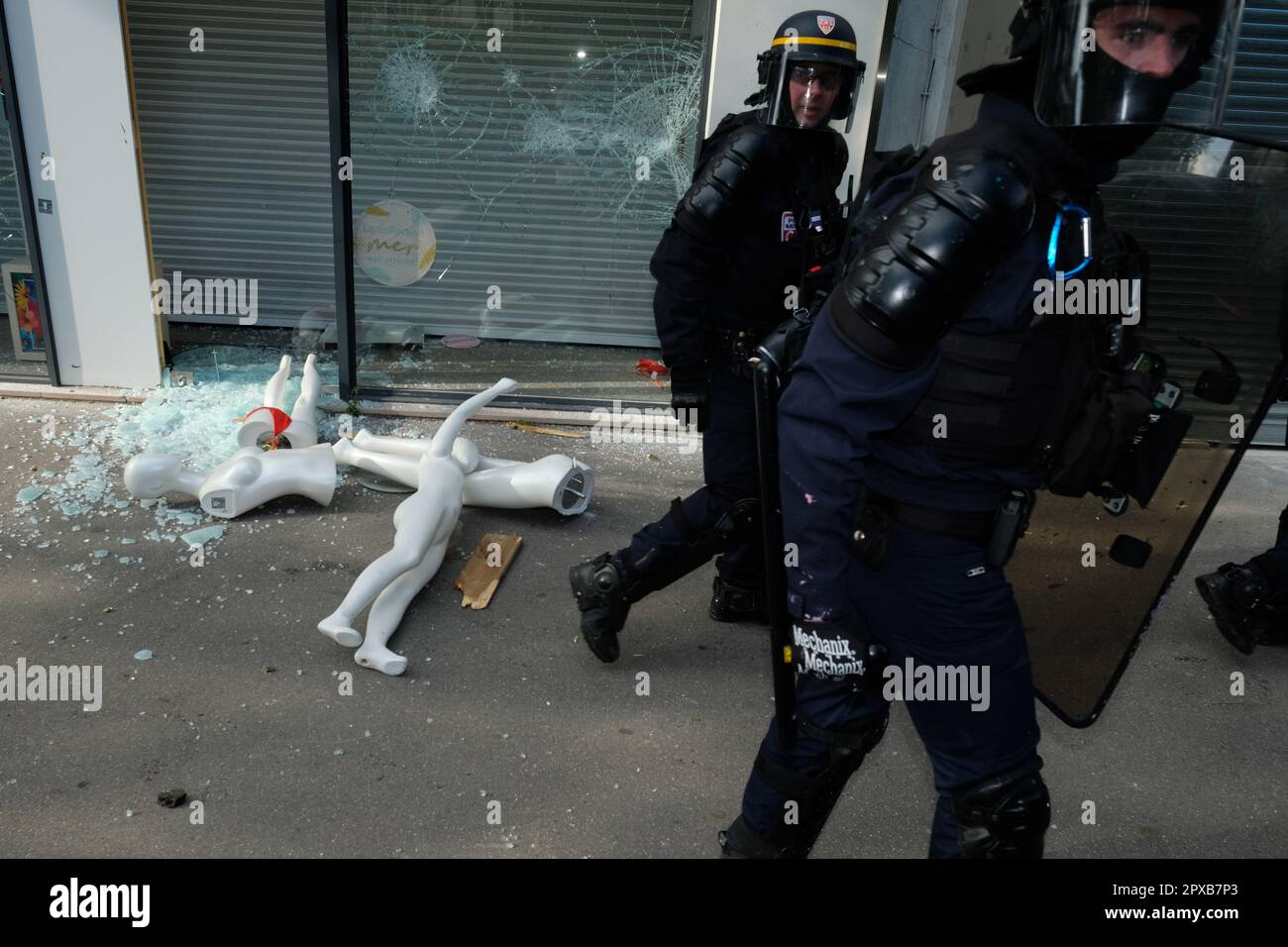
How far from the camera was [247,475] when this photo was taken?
4.29 m

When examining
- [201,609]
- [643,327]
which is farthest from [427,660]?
[643,327]

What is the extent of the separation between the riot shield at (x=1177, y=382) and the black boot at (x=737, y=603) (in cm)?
126

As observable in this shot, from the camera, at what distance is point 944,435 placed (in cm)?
196

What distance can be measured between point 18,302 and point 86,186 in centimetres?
94

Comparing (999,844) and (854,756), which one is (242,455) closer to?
(854,756)

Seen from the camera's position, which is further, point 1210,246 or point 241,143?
point 241,143

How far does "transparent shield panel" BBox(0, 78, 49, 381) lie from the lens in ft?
19.0

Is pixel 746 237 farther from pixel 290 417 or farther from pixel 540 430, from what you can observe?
pixel 290 417

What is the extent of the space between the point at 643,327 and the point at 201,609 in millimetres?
3971

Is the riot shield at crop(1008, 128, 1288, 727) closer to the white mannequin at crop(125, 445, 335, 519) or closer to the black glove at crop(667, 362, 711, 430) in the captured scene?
the black glove at crop(667, 362, 711, 430)

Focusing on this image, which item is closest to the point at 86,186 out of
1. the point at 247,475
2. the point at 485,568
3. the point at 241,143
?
the point at 241,143

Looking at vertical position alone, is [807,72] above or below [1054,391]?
above

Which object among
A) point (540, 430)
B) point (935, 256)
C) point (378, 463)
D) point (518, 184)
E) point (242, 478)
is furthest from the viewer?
point (518, 184)

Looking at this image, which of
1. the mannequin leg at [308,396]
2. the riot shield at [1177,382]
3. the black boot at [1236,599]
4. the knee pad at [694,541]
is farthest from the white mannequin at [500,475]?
the black boot at [1236,599]
